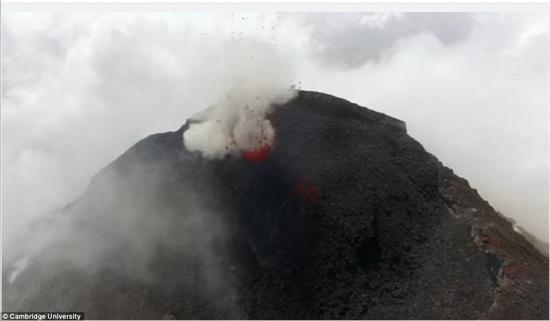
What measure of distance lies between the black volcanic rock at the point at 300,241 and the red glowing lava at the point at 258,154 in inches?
15.4

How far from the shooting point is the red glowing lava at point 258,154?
34.0 m

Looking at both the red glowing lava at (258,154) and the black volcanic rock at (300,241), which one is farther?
the red glowing lava at (258,154)

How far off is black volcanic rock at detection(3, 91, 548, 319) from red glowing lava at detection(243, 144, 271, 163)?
0.39 m

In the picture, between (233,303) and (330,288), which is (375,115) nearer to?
(330,288)

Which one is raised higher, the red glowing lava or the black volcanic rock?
the red glowing lava

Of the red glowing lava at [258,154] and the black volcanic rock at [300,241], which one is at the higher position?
the red glowing lava at [258,154]

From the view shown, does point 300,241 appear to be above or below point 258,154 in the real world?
below

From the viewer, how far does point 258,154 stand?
34.3 m

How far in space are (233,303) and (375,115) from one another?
1784 cm

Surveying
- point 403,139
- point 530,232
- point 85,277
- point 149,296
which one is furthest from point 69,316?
point 530,232

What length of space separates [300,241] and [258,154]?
272 inches

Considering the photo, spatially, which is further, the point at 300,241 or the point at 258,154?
the point at 258,154

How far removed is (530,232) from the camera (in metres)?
38.6

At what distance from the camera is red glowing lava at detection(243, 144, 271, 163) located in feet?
112
